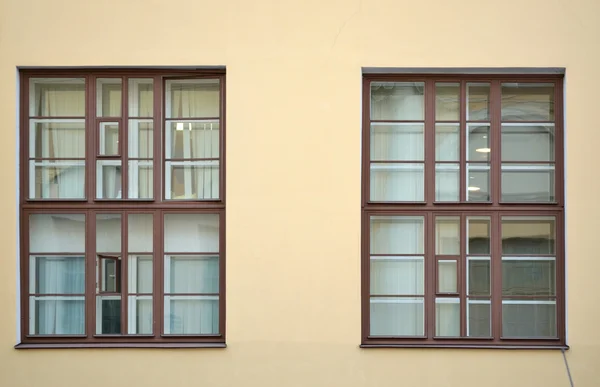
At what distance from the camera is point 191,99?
6.94m

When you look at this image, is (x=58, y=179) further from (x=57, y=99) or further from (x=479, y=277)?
(x=479, y=277)

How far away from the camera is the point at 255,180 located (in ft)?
21.9

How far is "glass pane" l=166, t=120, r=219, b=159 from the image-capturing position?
6.91m

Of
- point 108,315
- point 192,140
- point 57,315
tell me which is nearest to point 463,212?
point 192,140

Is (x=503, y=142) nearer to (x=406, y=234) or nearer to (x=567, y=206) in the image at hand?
(x=567, y=206)

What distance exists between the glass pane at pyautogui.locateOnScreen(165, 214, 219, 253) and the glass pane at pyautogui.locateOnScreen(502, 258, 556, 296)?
301 cm

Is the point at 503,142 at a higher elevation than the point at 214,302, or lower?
higher

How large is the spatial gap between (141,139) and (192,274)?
1.51 m

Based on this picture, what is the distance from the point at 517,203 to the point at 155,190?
147 inches

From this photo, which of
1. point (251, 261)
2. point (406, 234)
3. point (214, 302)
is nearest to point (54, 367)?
point (214, 302)

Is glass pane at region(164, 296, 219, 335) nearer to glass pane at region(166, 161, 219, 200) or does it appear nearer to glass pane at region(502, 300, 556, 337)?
glass pane at region(166, 161, 219, 200)

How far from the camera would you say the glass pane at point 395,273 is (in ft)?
22.4

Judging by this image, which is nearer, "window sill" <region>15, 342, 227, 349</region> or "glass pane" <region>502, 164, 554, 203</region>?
"window sill" <region>15, 342, 227, 349</region>

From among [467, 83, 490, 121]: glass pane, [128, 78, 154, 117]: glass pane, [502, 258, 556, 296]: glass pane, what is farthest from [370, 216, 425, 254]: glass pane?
[128, 78, 154, 117]: glass pane
